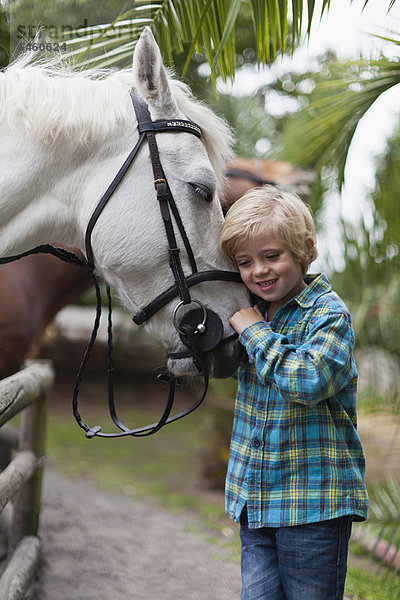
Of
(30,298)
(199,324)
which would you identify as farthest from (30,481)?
(199,324)

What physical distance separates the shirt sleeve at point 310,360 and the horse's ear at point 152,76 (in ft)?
2.55

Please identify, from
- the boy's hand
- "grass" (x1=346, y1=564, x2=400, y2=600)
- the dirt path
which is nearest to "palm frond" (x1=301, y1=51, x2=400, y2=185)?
the boy's hand

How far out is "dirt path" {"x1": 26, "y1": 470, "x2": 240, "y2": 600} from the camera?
2877 mm

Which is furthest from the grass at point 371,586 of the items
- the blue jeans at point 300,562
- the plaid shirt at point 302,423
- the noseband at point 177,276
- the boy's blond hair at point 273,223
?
the boy's blond hair at point 273,223

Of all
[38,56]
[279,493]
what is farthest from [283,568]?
[38,56]

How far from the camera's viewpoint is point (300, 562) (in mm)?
1489

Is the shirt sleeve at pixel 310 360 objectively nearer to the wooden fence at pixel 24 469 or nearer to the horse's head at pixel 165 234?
the horse's head at pixel 165 234

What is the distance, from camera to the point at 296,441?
152 centimetres

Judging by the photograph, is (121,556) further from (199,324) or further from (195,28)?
(195,28)

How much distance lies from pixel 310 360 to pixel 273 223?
396 millimetres

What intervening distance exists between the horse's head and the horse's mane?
0.07 m

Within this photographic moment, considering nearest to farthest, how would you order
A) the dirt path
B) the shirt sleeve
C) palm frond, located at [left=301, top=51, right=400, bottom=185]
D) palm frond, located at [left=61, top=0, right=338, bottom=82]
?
the shirt sleeve, palm frond, located at [left=61, top=0, right=338, bottom=82], palm frond, located at [left=301, top=51, right=400, bottom=185], the dirt path

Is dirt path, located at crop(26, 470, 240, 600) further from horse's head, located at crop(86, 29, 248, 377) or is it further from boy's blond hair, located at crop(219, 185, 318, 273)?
boy's blond hair, located at crop(219, 185, 318, 273)

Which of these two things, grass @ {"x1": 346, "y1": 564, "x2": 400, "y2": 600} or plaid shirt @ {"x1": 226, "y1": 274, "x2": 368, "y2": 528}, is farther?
grass @ {"x1": 346, "y1": 564, "x2": 400, "y2": 600}
